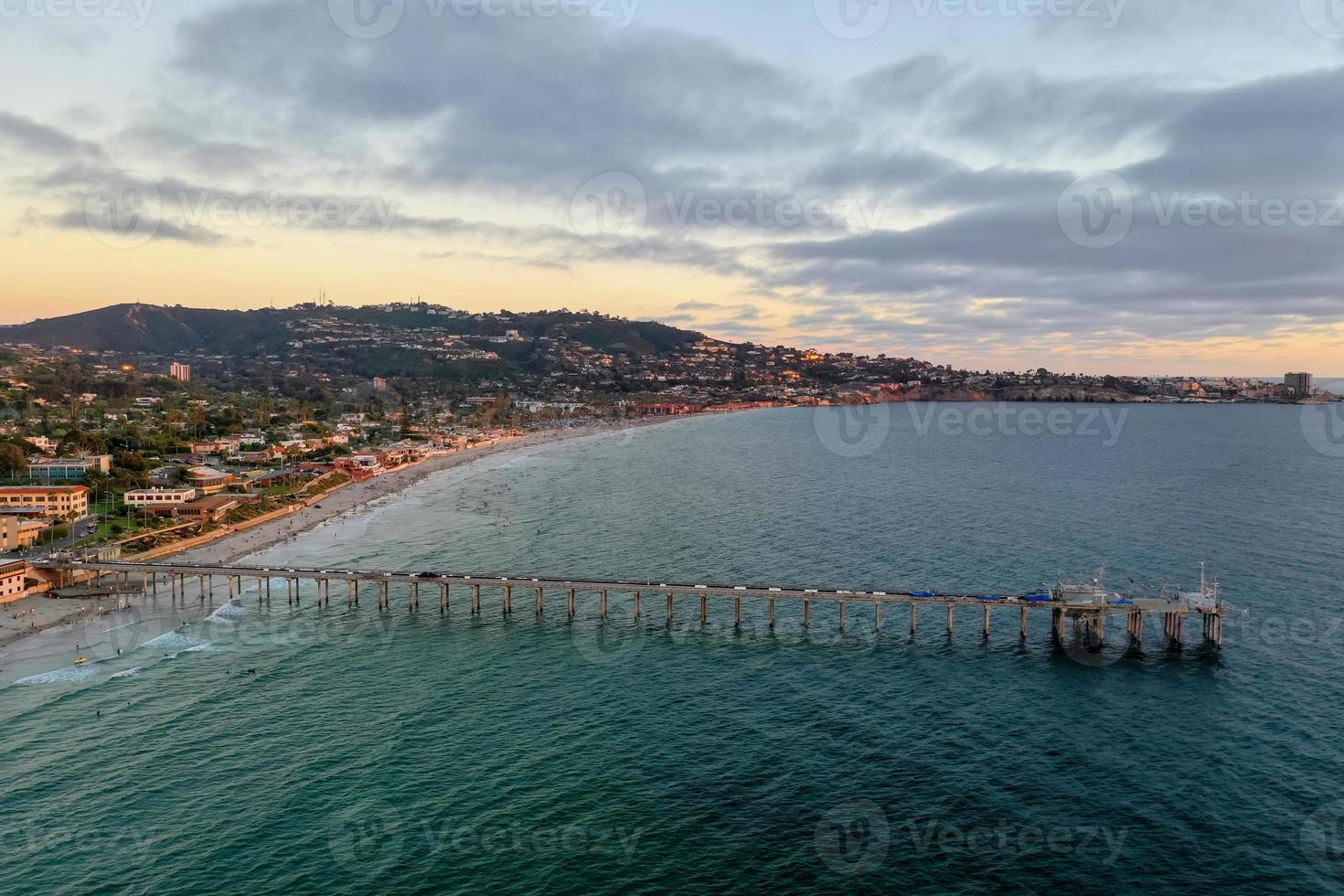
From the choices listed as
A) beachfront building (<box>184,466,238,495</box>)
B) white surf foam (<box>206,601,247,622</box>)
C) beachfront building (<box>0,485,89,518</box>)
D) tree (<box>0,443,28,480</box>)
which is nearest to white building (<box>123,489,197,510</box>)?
beachfront building (<box>184,466,238,495</box>)

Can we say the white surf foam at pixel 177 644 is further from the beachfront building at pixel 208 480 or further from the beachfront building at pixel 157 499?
the beachfront building at pixel 208 480

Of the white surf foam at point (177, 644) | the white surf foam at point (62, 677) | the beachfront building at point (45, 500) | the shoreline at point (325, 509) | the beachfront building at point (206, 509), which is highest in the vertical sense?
the beachfront building at point (45, 500)

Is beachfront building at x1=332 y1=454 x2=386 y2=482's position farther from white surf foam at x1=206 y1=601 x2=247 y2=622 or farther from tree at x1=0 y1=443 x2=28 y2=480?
white surf foam at x1=206 y1=601 x2=247 y2=622

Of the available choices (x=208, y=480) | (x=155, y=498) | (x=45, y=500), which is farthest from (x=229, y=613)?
(x=208, y=480)

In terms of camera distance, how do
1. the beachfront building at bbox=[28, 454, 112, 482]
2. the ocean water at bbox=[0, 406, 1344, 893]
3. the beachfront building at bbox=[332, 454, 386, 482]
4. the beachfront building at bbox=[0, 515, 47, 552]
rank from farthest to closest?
the beachfront building at bbox=[332, 454, 386, 482] < the beachfront building at bbox=[28, 454, 112, 482] < the beachfront building at bbox=[0, 515, 47, 552] < the ocean water at bbox=[0, 406, 1344, 893]

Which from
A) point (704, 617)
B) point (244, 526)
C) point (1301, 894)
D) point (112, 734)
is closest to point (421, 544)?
point (244, 526)

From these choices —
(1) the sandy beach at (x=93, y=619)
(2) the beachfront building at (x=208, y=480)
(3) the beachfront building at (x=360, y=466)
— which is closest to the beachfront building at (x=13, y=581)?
(1) the sandy beach at (x=93, y=619)

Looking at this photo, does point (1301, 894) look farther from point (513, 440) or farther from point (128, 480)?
point (513, 440)
